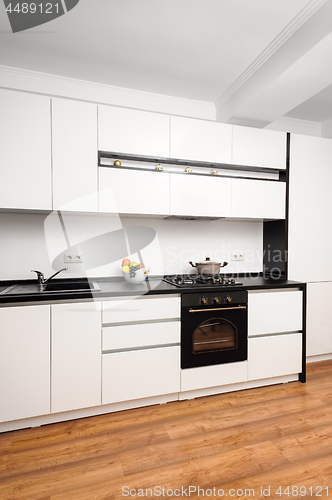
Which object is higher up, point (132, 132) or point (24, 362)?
point (132, 132)

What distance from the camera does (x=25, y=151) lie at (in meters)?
2.29

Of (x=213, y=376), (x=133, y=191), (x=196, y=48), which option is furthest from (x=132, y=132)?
(x=213, y=376)

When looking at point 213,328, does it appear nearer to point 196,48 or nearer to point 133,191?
point 133,191

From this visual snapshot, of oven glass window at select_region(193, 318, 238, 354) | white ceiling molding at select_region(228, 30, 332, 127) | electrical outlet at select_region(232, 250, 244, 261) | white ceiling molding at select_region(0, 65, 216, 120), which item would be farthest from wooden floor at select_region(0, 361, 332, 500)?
white ceiling molding at select_region(0, 65, 216, 120)

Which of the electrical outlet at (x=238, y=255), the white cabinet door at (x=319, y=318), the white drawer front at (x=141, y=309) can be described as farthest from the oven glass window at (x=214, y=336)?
the white cabinet door at (x=319, y=318)

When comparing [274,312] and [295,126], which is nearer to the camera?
[274,312]

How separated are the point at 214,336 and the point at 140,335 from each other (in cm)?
64

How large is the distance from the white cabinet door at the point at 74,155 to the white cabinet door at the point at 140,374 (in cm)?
120

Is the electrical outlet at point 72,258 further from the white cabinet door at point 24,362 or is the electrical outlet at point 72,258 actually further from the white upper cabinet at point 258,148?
the white upper cabinet at point 258,148

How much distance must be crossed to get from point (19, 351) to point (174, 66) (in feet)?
8.42

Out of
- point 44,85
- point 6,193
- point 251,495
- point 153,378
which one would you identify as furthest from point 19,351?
point 44,85

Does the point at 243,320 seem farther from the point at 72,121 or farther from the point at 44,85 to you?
the point at 44,85

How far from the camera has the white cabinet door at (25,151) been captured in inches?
88.3

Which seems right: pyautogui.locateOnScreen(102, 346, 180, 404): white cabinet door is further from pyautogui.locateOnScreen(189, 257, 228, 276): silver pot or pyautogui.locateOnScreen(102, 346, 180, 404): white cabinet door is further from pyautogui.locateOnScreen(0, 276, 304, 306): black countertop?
pyautogui.locateOnScreen(189, 257, 228, 276): silver pot
